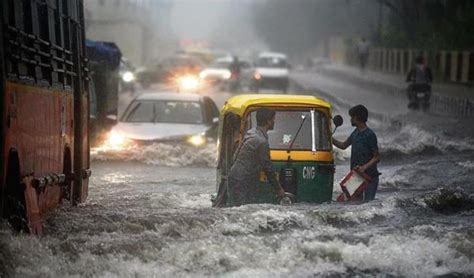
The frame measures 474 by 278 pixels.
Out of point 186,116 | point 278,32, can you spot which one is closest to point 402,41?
point 186,116

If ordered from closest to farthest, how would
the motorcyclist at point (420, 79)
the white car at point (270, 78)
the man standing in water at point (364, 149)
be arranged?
the man standing in water at point (364, 149) → the motorcyclist at point (420, 79) → the white car at point (270, 78)

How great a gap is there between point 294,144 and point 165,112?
8901mm

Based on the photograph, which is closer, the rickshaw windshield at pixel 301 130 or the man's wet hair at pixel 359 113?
the man's wet hair at pixel 359 113

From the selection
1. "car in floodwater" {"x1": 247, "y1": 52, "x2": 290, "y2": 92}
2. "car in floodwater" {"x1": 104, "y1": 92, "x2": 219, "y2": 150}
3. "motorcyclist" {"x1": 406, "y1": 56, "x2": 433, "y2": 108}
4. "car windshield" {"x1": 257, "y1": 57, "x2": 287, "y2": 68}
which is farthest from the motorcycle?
"car in floodwater" {"x1": 104, "y1": 92, "x2": 219, "y2": 150}

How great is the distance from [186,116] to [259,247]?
39.8 ft

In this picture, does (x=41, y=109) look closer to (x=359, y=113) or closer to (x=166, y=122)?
(x=359, y=113)

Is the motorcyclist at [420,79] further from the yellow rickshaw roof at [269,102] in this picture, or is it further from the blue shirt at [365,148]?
the blue shirt at [365,148]

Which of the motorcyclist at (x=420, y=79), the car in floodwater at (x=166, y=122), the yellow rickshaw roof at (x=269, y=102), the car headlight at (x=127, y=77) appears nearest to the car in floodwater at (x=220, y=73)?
the car headlight at (x=127, y=77)

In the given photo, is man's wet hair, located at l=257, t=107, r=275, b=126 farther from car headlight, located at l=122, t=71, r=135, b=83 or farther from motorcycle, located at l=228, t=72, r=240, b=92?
motorcycle, located at l=228, t=72, r=240, b=92

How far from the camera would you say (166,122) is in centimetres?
2070

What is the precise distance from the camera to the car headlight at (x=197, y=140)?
2011cm

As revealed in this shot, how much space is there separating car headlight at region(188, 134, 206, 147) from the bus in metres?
7.27

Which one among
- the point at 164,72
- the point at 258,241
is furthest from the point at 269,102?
the point at 164,72

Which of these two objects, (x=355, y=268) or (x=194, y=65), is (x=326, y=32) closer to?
(x=194, y=65)
